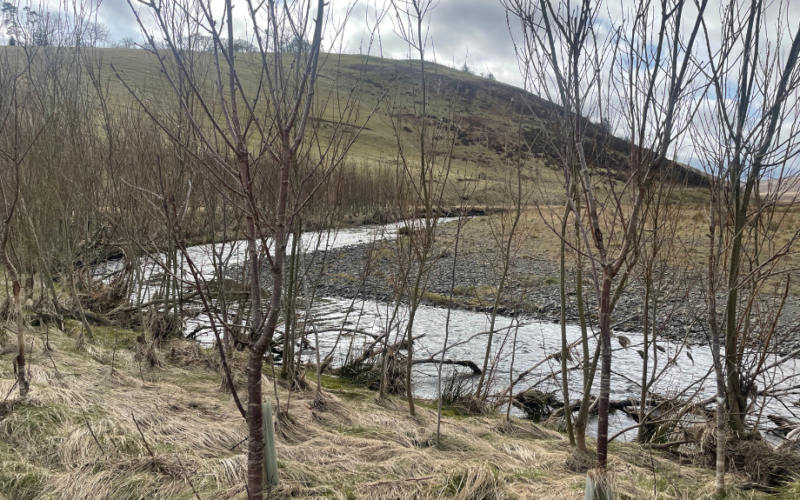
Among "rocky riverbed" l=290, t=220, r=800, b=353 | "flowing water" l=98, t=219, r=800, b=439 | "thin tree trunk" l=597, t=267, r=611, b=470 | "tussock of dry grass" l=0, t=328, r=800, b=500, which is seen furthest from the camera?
"rocky riverbed" l=290, t=220, r=800, b=353

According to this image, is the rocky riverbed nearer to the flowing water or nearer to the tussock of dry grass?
the flowing water

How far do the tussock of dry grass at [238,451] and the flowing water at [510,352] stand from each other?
985 mm

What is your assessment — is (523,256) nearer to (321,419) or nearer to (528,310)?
(528,310)

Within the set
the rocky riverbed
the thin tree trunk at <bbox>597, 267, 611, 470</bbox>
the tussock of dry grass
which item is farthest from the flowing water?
the thin tree trunk at <bbox>597, 267, 611, 470</bbox>

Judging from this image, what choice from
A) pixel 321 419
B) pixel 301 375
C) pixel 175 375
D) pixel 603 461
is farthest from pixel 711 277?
pixel 175 375

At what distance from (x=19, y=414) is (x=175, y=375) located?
2.33 metres

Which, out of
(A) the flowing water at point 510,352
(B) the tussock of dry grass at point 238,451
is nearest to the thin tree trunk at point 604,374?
(B) the tussock of dry grass at point 238,451

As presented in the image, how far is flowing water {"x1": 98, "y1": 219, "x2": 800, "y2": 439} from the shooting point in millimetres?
6328

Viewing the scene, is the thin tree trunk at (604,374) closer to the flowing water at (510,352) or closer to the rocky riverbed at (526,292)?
the flowing water at (510,352)

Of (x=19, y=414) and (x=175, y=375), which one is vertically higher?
(x=19, y=414)

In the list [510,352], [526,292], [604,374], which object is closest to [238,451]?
[604,374]

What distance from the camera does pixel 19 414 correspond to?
401cm

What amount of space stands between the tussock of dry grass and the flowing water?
985 mm

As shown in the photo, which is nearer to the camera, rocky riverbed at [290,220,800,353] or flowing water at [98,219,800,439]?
flowing water at [98,219,800,439]
